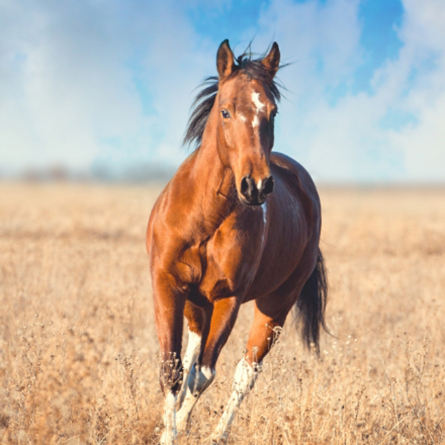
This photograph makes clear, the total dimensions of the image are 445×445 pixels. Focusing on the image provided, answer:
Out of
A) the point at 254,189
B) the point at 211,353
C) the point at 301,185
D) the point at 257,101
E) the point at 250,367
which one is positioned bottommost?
the point at 250,367

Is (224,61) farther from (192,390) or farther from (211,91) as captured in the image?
(192,390)

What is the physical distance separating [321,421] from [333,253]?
11.0 m

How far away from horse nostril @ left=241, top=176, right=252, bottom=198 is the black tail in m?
2.89

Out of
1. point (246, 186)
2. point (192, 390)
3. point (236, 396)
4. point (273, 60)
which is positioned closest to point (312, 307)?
point (236, 396)

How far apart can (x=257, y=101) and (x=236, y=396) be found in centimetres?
207

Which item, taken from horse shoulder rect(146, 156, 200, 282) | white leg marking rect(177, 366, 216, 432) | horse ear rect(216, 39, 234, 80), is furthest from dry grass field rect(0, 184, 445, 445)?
horse ear rect(216, 39, 234, 80)

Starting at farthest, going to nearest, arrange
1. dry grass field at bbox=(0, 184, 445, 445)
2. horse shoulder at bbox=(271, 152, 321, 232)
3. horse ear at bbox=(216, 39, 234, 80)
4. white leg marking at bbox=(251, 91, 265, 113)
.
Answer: horse shoulder at bbox=(271, 152, 321, 232), horse ear at bbox=(216, 39, 234, 80), dry grass field at bbox=(0, 184, 445, 445), white leg marking at bbox=(251, 91, 265, 113)

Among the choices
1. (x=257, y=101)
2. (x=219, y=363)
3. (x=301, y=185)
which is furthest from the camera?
(x=301, y=185)

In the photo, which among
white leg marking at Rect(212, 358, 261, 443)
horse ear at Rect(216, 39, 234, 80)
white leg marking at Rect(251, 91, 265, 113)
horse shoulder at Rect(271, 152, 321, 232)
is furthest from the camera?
horse shoulder at Rect(271, 152, 321, 232)

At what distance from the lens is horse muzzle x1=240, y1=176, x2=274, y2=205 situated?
304 centimetres

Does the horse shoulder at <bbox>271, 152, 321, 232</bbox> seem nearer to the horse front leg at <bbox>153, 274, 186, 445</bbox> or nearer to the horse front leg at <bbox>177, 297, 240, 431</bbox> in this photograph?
the horse front leg at <bbox>177, 297, 240, 431</bbox>

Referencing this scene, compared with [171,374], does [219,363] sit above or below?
below

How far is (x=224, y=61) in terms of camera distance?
3.68 m

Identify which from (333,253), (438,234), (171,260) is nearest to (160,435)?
(171,260)
